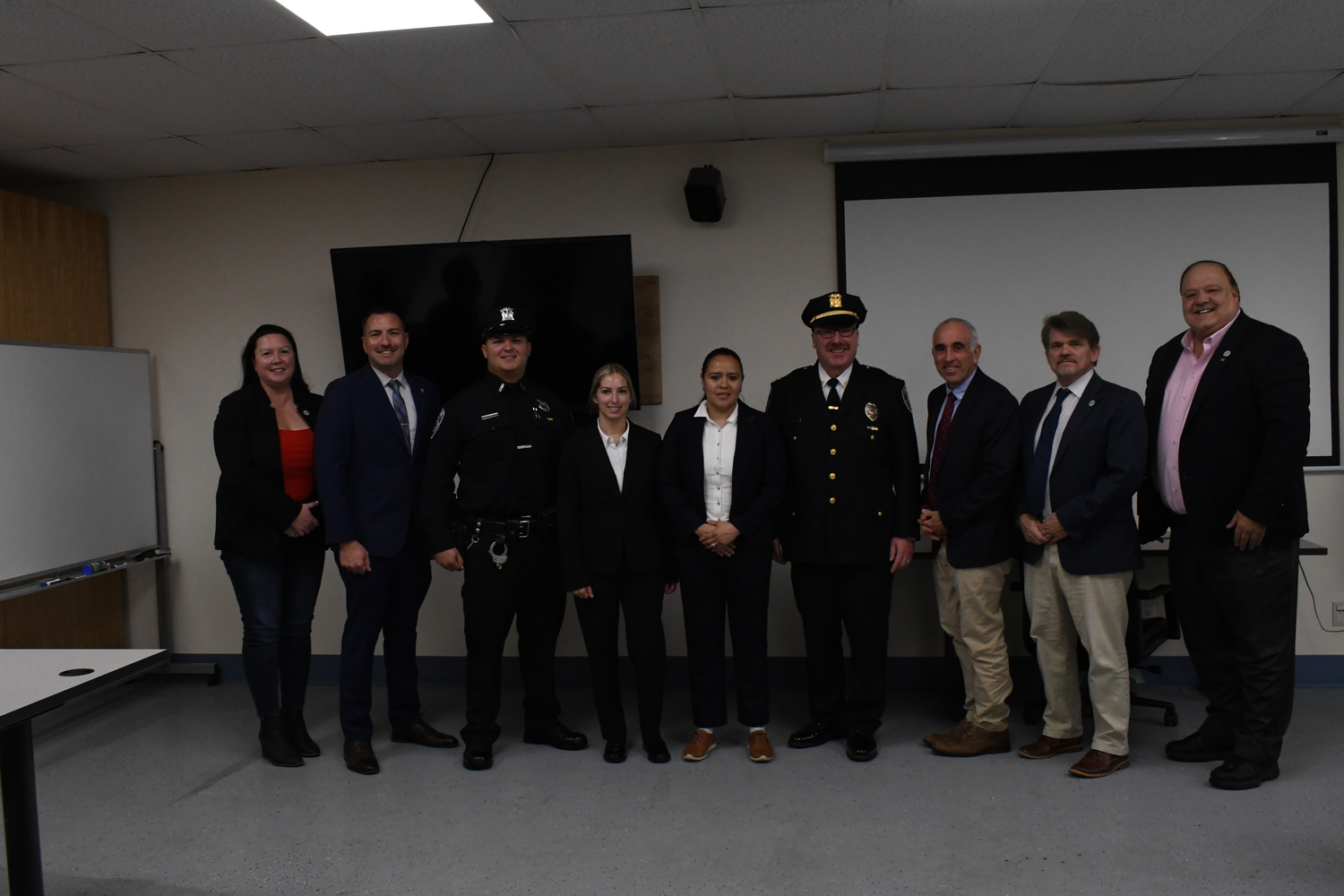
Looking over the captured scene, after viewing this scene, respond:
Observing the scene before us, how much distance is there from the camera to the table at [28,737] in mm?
1986

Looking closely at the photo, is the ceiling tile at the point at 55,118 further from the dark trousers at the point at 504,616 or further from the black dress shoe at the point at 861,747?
the black dress shoe at the point at 861,747

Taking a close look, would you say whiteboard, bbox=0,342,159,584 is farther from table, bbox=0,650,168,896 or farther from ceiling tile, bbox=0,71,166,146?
table, bbox=0,650,168,896

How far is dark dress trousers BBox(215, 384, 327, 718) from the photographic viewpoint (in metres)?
3.27

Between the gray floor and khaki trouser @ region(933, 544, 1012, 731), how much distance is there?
20cm

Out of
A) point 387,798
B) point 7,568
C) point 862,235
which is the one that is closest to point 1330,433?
point 862,235

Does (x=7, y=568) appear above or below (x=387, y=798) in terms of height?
above

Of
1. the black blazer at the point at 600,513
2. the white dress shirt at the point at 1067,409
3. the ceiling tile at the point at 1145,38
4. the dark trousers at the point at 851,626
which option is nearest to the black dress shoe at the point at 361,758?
the black blazer at the point at 600,513

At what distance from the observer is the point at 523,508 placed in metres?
3.26

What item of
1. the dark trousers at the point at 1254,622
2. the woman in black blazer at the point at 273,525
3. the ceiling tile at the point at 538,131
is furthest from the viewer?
the ceiling tile at the point at 538,131

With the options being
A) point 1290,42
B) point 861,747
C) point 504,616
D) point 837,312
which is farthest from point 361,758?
point 1290,42

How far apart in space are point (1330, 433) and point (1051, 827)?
8.25 ft

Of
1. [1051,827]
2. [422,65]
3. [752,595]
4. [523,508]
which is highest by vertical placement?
[422,65]

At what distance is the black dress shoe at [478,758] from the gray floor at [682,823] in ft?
0.17

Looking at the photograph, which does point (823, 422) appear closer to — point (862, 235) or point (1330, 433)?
point (862, 235)
